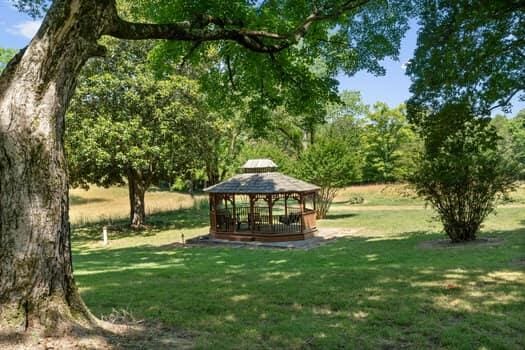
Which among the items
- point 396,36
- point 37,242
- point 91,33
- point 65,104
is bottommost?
point 37,242

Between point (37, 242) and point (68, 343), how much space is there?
88 cm

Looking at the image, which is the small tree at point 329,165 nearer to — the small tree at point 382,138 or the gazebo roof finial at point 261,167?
the gazebo roof finial at point 261,167

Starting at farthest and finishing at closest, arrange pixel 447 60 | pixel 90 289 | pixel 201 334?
pixel 447 60, pixel 90 289, pixel 201 334

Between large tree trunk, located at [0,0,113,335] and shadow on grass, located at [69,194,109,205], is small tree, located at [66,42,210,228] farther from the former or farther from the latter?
shadow on grass, located at [69,194,109,205]

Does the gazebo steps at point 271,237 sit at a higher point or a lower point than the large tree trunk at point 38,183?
lower

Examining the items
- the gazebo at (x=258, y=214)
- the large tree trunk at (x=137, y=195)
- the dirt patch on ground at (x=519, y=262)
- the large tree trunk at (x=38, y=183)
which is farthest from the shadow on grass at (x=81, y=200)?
the large tree trunk at (x=38, y=183)

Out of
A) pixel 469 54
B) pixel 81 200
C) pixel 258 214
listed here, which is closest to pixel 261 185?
pixel 258 214

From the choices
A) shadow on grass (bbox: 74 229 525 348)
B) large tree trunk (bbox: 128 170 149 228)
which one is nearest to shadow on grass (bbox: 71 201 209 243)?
large tree trunk (bbox: 128 170 149 228)

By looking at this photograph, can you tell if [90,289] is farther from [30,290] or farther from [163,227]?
[163,227]

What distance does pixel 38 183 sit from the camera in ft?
11.8

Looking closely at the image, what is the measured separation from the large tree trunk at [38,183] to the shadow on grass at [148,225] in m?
19.7

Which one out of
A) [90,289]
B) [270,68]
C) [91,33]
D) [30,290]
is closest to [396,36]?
[270,68]

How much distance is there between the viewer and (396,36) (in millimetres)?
9516

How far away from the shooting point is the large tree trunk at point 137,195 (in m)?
23.9
